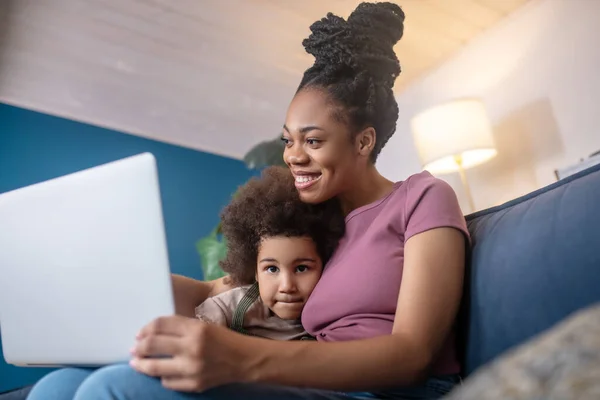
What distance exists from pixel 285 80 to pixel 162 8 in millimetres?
715

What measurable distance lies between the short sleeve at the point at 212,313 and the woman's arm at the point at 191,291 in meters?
0.04

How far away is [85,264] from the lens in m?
0.68

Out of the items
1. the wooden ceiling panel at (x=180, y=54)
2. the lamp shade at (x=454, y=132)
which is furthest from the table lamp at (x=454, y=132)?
the wooden ceiling panel at (x=180, y=54)

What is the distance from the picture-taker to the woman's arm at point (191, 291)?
3.55ft

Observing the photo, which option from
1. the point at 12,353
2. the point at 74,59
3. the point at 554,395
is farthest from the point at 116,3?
the point at 554,395

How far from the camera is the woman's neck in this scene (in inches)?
39.7

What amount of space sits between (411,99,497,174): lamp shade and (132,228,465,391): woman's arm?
137 centimetres

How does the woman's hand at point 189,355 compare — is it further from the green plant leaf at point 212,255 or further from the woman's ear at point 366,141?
the green plant leaf at point 212,255

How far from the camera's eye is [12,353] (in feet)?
2.63

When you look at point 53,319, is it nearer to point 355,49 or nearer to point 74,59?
point 355,49

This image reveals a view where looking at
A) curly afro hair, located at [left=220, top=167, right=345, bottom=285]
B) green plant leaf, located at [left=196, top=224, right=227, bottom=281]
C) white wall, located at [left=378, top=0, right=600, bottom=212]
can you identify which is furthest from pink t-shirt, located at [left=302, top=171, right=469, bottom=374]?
green plant leaf, located at [left=196, top=224, right=227, bottom=281]

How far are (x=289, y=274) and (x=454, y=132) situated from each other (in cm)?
128

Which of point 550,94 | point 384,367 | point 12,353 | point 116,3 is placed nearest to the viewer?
point 384,367

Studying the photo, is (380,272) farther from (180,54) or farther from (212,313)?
(180,54)
